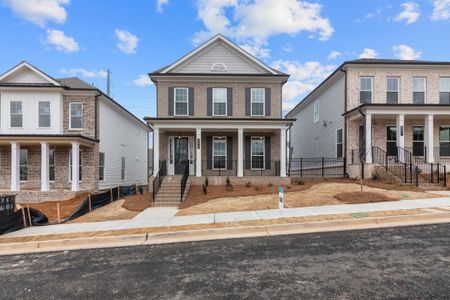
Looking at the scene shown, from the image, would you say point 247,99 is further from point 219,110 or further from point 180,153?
point 180,153

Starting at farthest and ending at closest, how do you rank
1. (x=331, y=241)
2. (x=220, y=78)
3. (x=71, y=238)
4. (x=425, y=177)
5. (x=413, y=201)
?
(x=220, y=78) → (x=425, y=177) → (x=413, y=201) → (x=71, y=238) → (x=331, y=241)

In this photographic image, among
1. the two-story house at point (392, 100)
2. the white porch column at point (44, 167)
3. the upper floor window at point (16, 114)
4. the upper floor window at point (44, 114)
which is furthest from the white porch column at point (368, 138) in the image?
the upper floor window at point (16, 114)

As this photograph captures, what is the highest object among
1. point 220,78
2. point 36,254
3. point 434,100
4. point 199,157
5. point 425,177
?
point 220,78

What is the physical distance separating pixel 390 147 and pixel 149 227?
51.9ft

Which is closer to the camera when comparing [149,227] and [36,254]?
[36,254]

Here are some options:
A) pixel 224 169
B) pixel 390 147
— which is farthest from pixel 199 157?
pixel 390 147

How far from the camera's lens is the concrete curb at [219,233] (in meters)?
7.04

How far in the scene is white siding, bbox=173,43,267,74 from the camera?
17625 mm

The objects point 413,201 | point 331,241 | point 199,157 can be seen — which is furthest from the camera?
point 199,157

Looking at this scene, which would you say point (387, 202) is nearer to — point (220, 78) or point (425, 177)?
point (425, 177)

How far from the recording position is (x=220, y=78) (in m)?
17.2

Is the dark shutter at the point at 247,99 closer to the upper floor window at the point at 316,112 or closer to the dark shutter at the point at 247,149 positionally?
the dark shutter at the point at 247,149

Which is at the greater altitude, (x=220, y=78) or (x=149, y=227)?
(x=220, y=78)

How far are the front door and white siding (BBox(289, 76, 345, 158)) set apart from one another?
1031cm
